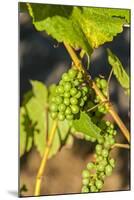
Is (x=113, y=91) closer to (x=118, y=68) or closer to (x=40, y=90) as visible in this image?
(x=118, y=68)

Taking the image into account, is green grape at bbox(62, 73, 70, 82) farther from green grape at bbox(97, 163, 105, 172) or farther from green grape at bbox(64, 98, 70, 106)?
green grape at bbox(97, 163, 105, 172)

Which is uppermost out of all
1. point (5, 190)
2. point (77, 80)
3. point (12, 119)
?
point (77, 80)

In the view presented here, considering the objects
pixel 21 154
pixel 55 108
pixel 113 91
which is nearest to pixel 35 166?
pixel 21 154

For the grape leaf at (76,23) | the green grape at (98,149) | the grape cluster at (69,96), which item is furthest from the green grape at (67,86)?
the green grape at (98,149)

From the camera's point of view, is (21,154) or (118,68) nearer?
(21,154)

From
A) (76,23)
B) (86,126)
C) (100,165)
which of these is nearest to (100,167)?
(100,165)

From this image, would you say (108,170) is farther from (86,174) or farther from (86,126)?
(86,126)

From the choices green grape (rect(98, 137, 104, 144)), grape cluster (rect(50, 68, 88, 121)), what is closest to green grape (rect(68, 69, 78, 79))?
grape cluster (rect(50, 68, 88, 121))
